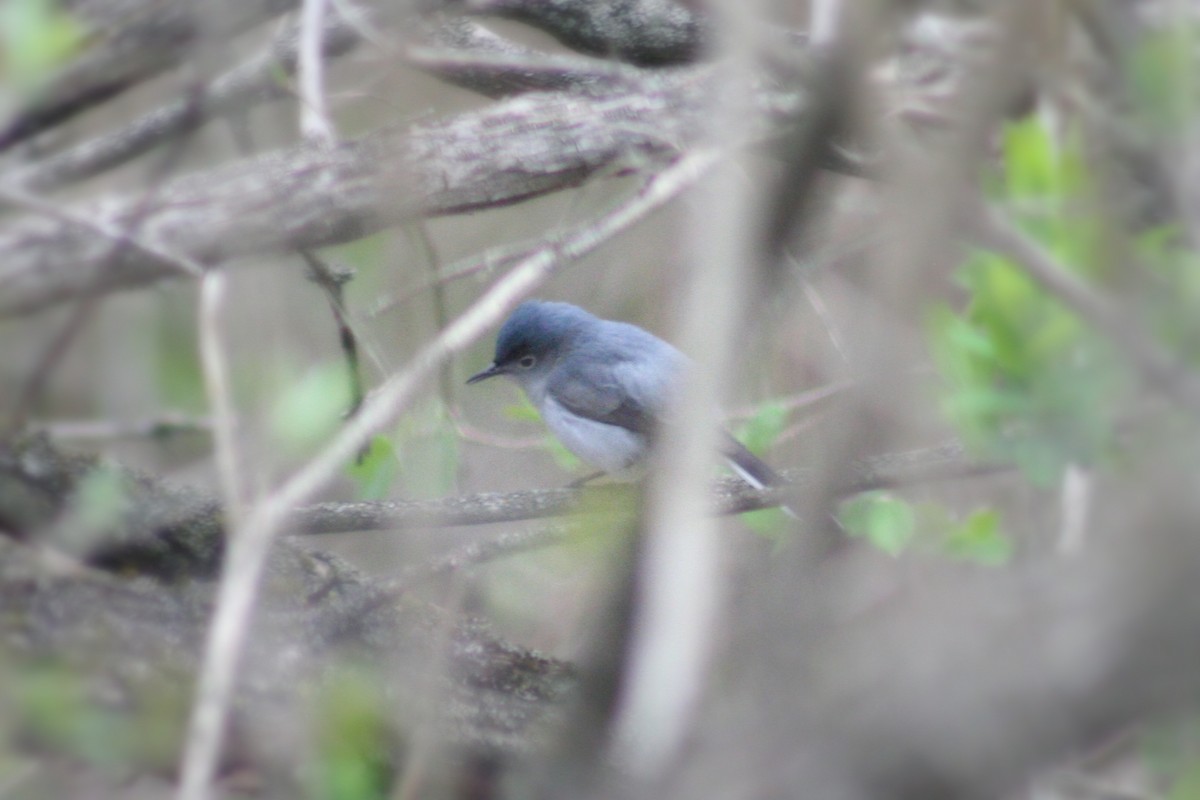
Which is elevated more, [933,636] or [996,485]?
[933,636]

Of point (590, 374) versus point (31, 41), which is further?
point (590, 374)

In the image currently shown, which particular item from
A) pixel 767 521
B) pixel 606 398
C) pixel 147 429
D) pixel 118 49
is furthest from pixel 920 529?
pixel 118 49

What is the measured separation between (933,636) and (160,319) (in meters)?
6.51

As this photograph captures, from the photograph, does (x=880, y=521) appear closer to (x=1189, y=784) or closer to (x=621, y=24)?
(x=1189, y=784)

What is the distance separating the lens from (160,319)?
6832 millimetres

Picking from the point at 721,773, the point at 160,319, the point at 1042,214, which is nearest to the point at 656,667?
the point at 721,773

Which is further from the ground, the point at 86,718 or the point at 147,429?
the point at 86,718

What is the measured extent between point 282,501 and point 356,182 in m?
2.15

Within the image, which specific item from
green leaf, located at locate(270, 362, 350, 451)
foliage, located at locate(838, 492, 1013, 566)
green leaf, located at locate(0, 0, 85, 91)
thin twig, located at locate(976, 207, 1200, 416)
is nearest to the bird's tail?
foliage, located at locate(838, 492, 1013, 566)

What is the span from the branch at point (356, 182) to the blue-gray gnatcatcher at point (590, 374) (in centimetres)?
93

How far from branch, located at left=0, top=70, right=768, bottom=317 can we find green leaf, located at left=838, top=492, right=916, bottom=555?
1.25m

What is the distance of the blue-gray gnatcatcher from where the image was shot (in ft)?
15.5

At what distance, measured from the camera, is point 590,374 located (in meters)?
5.04

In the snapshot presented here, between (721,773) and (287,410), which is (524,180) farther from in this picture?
(721,773)
